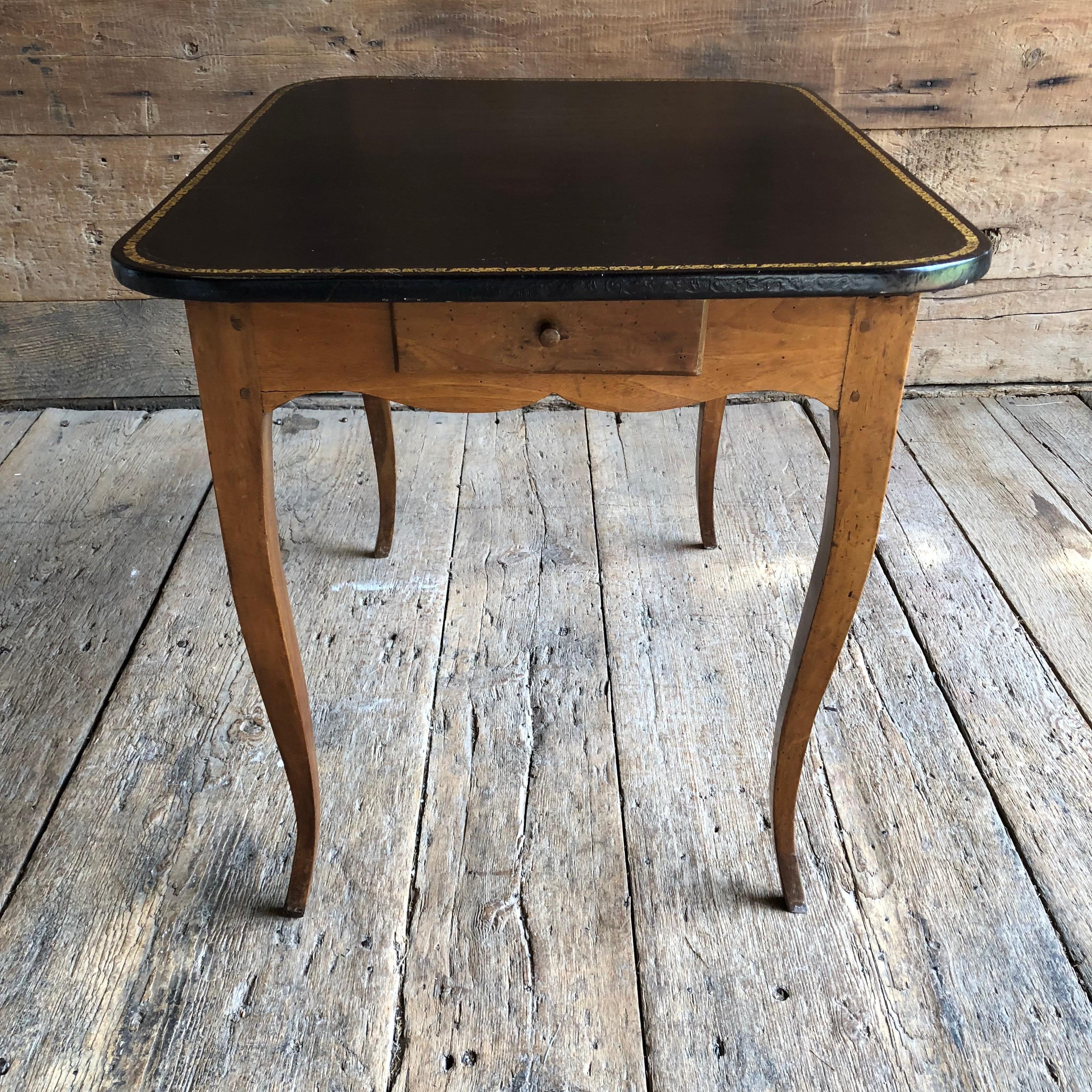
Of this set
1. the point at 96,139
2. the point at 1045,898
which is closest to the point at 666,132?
the point at 1045,898

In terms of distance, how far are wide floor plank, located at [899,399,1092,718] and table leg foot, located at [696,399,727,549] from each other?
448 millimetres

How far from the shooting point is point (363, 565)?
62.9 inches

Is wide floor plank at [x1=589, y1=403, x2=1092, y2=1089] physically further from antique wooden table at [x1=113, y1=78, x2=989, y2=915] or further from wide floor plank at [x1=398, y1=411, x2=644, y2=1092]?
antique wooden table at [x1=113, y1=78, x2=989, y2=915]

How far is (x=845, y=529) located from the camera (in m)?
0.88

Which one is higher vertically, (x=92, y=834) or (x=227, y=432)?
(x=227, y=432)

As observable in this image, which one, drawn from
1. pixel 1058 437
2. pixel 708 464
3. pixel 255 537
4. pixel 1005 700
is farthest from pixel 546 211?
pixel 1058 437

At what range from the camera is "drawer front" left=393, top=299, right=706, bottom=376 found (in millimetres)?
774

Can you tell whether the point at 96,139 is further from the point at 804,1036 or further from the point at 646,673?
the point at 804,1036

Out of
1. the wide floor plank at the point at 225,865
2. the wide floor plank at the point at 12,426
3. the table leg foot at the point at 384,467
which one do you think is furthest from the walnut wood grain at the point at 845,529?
the wide floor plank at the point at 12,426

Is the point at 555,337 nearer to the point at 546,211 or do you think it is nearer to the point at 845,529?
the point at 546,211

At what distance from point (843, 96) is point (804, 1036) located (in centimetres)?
153

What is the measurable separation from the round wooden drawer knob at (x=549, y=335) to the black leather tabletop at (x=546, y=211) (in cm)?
5

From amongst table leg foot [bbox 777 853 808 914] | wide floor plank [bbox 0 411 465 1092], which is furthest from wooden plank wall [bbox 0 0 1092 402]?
table leg foot [bbox 777 853 808 914]

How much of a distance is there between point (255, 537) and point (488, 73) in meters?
1.19
